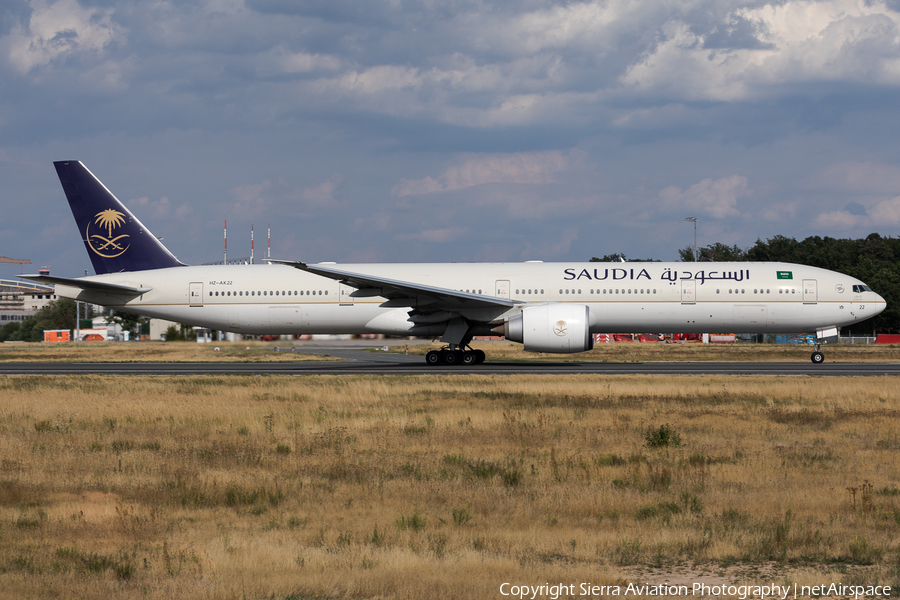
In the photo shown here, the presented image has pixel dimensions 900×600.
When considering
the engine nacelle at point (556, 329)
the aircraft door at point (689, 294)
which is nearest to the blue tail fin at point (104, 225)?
the engine nacelle at point (556, 329)

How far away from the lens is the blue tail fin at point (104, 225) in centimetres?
3294

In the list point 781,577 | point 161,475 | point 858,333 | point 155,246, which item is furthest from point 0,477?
point 858,333

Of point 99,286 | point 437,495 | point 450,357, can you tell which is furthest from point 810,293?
point 99,286

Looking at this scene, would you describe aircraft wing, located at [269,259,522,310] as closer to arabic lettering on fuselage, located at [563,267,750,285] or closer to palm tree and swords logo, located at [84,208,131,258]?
arabic lettering on fuselage, located at [563,267,750,285]

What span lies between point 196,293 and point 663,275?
59.4 feet

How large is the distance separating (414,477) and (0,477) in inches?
203

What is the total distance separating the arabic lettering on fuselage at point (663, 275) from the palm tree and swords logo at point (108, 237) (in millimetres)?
18319

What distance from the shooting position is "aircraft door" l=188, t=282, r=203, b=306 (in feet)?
104

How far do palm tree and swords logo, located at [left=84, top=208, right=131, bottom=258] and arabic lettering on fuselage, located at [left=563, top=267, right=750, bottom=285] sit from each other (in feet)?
60.1

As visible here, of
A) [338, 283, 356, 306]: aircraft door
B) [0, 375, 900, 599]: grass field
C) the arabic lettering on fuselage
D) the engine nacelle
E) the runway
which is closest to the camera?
[0, 375, 900, 599]: grass field

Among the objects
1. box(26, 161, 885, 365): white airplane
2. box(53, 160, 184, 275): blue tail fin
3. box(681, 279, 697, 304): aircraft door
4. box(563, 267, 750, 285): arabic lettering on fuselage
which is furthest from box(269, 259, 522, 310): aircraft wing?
box(53, 160, 184, 275): blue tail fin

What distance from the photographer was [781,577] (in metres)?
6.27

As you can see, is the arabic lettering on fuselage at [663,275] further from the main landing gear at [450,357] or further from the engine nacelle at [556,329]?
the main landing gear at [450,357]

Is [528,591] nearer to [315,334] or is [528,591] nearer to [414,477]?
[414,477]
